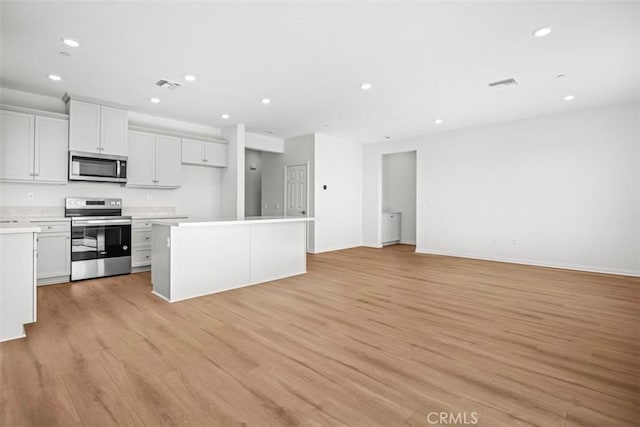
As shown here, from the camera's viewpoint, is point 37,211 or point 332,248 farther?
point 332,248

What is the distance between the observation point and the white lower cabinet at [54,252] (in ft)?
13.9

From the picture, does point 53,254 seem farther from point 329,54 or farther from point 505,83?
point 505,83

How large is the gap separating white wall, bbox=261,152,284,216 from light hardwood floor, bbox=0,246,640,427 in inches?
169

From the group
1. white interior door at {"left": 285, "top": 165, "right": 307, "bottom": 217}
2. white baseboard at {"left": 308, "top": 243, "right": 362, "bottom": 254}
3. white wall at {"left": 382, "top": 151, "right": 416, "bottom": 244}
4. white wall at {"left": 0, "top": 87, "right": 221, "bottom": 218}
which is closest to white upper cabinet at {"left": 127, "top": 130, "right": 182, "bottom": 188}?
white wall at {"left": 0, "top": 87, "right": 221, "bottom": 218}

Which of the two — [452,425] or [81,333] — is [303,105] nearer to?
[81,333]

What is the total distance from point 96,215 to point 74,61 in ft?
8.04

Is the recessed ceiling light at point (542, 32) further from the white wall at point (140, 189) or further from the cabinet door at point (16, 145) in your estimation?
the cabinet door at point (16, 145)

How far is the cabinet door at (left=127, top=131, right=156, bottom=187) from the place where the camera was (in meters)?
5.27

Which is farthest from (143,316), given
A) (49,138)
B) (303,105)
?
(303,105)

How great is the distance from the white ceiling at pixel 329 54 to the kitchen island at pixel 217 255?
1914mm

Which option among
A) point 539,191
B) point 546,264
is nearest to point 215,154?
point 539,191

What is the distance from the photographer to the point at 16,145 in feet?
13.7

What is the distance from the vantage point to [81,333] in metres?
2.75

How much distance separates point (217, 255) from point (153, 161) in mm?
2637
